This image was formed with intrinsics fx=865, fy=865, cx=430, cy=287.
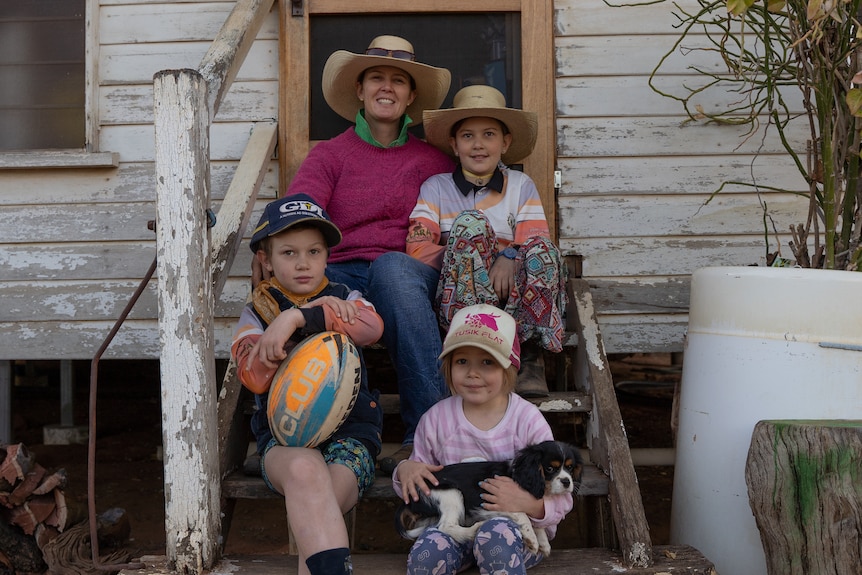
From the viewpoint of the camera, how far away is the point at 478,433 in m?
2.66

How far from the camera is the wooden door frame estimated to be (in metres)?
4.16

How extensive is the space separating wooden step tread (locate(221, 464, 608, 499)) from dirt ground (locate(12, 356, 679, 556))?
86 centimetres

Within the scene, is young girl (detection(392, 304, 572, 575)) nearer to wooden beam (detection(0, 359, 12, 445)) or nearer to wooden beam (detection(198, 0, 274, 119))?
wooden beam (detection(198, 0, 274, 119))

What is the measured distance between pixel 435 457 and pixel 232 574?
69 centimetres

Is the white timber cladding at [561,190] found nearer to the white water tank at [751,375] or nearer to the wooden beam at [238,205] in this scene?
the wooden beam at [238,205]

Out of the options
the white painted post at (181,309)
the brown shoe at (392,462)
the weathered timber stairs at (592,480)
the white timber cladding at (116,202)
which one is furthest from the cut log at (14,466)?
the brown shoe at (392,462)

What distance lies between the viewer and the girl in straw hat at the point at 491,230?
321 cm

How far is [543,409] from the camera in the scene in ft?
10.6

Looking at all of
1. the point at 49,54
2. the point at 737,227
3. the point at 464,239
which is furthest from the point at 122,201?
the point at 737,227

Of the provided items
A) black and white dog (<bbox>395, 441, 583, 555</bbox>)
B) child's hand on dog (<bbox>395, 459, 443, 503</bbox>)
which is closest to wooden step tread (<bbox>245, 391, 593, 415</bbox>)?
black and white dog (<bbox>395, 441, 583, 555</bbox>)

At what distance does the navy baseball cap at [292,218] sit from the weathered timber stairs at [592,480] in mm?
663

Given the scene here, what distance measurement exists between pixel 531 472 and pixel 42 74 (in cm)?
343

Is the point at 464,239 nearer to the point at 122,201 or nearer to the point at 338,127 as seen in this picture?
the point at 338,127

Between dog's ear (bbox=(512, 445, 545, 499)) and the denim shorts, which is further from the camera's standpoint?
the denim shorts
